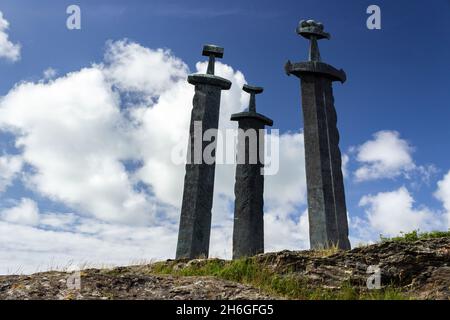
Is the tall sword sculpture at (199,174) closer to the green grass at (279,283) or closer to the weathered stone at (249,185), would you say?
the weathered stone at (249,185)

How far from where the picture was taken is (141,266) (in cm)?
890

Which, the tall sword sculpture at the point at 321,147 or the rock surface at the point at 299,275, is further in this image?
the tall sword sculpture at the point at 321,147

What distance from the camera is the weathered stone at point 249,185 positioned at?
12.7 metres

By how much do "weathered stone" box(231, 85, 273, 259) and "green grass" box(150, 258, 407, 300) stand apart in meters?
→ 5.26

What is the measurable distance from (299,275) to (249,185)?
6609 millimetres

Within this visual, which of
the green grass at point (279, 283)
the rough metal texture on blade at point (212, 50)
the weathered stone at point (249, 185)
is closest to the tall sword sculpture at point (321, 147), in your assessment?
the rough metal texture on blade at point (212, 50)

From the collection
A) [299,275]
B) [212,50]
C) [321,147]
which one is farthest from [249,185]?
[299,275]

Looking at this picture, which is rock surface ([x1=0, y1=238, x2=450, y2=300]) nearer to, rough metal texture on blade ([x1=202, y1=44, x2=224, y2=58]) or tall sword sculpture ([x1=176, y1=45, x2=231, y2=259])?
tall sword sculpture ([x1=176, y1=45, x2=231, y2=259])

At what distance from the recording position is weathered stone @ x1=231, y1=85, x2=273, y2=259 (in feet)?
41.7

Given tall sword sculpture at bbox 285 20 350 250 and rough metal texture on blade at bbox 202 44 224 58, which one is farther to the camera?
rough metal texture on blade at bbox 202 44 224 58

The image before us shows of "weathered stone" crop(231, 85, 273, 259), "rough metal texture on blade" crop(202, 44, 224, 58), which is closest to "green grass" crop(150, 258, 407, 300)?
"weathered stone" crop(231, 85, 273, 259)

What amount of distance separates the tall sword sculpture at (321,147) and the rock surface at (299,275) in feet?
11.8
